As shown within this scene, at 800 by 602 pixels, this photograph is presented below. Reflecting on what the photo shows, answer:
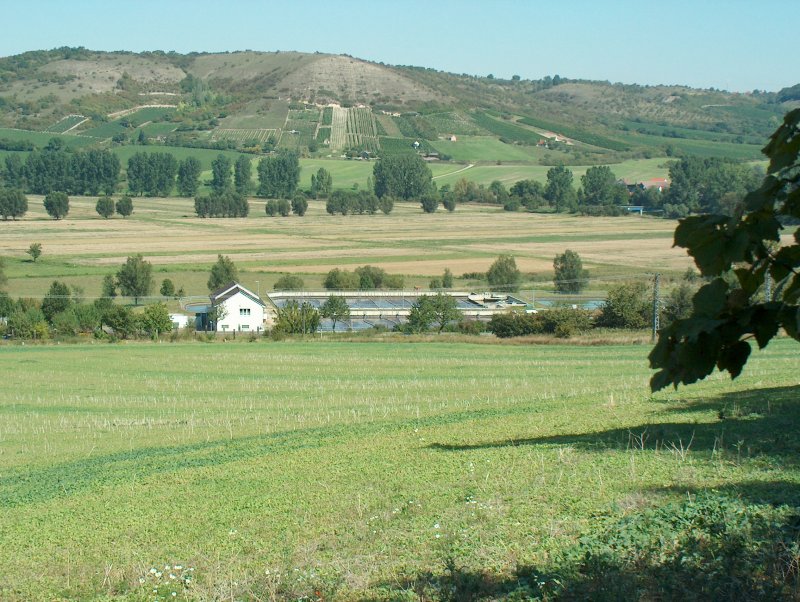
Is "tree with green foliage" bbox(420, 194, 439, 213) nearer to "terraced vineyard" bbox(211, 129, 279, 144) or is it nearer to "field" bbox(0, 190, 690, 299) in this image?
"field" bbox(0, 190, 690, 299)

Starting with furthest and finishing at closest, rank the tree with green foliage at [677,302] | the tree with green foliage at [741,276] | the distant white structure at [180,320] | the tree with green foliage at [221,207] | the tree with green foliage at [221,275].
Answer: the tree with green foliage at [221,207] < the tree with green foliage at [221,275] < the distant white structure at [180,320] < the tree with green foliage at [677,302] < the tree with green foliage at [741,276]

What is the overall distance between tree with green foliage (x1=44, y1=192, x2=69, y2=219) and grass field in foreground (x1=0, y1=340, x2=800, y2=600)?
97863 millimetres

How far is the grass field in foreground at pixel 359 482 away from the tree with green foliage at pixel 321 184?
12080 cm

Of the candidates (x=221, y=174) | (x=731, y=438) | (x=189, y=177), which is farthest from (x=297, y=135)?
(x=731, y=438)

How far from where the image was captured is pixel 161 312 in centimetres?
5825

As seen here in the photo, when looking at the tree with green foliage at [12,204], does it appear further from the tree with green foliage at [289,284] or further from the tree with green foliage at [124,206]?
the tree with green foliage at [289,284]

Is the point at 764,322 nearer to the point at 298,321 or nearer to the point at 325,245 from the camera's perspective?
the point at 298,321

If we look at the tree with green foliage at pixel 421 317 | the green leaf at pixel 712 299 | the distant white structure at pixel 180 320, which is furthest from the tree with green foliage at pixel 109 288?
the green leaf at pixel 712 299

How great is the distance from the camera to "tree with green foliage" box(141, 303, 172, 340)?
190ft

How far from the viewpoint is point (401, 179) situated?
143875 mm

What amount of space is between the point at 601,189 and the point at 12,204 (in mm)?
72022

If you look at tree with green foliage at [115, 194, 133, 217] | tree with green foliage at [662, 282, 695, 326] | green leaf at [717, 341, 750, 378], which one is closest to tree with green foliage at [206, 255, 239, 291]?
tree with green foliage at [662, 282, 695, 326]

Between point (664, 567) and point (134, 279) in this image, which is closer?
point (664, 567)

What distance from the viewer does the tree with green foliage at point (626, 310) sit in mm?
52562
